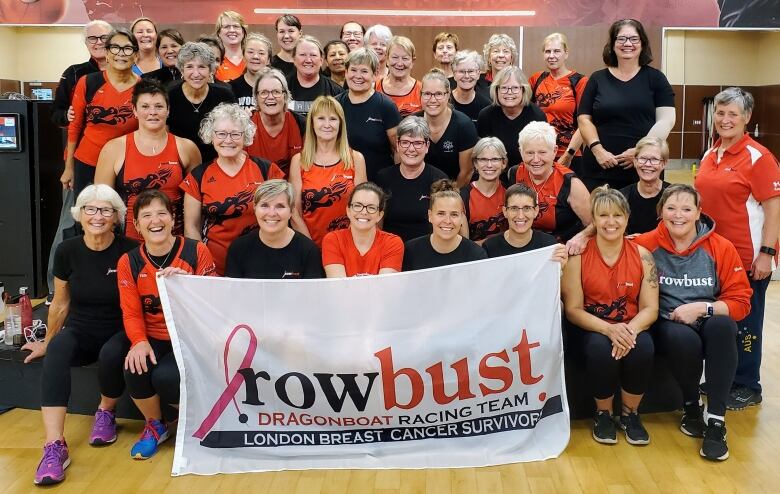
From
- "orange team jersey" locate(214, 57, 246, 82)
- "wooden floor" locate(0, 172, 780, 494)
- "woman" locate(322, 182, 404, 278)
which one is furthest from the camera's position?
"orange team jersey" locate(214, 57, 246, 82)

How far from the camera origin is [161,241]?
3471mm

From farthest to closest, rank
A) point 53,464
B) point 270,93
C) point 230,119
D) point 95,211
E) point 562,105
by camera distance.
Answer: point 562,105, point 270,93, point 230,119, point 95,211, point 53,464

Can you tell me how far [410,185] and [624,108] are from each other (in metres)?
1.35

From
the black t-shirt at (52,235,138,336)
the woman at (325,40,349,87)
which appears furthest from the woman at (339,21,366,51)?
the black t-shirt at (52,235,138,336)

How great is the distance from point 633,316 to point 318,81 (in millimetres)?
2360

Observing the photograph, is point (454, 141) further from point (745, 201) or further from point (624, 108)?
point (745, 201)

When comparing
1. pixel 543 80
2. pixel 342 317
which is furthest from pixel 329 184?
pixel 543 80

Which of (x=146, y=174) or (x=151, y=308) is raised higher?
(x=146, y=174)

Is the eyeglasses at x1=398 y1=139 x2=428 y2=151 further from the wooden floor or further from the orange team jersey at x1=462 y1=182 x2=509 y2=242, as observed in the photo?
the wooden floor

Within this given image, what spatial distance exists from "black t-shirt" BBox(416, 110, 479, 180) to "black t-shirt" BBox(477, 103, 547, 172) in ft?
0.49

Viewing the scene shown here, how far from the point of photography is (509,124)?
4438 mm

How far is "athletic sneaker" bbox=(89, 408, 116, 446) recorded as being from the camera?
11.5ft

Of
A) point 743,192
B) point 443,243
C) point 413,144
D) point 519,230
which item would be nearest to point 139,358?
point 443,243

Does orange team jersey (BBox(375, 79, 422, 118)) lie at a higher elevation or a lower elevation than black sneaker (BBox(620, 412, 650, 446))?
higher
